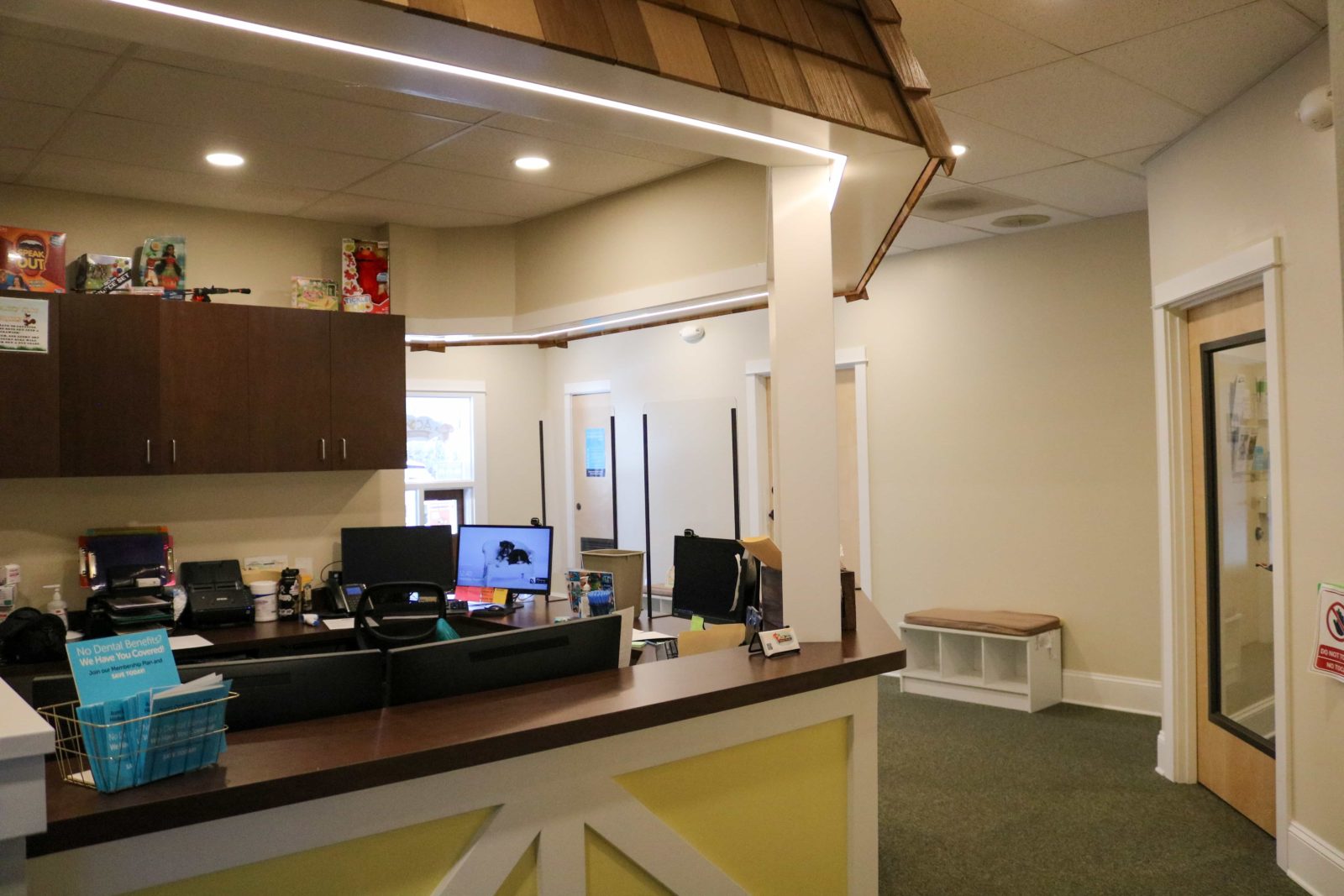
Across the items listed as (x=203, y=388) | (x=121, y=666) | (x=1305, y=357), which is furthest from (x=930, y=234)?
(x=121, y=666)

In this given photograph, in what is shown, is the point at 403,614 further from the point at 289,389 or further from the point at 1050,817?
the point at 1050,817

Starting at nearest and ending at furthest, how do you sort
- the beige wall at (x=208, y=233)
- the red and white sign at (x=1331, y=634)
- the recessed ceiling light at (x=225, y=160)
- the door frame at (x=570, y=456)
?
the red and white sign at (x=1331, y=634) → the recessed ceiling light at (x=225, y=160) → the beige wall at (x=208, y=233) → the door frame at (x=570, y=456)

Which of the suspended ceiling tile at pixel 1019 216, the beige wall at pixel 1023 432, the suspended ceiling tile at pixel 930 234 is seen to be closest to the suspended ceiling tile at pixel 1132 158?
the suspended ceiling tile at pixel 1019 216

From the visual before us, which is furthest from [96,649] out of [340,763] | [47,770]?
[340,763]

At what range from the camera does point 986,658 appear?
5719mm

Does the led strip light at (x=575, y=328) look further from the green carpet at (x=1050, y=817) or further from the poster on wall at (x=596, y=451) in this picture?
the green carpet at (x=1050, y=817)

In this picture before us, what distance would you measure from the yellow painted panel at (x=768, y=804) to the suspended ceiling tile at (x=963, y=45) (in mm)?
2124

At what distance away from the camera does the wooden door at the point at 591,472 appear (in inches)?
287

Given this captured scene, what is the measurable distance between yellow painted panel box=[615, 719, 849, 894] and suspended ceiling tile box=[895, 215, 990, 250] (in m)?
3.77

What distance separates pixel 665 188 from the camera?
4.57 metres

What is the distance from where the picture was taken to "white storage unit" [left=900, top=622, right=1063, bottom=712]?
18.4ft

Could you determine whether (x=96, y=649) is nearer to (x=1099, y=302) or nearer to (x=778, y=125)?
(x=778, y=125)

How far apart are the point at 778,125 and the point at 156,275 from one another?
3513 millimetres

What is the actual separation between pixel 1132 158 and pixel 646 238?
2328mm
